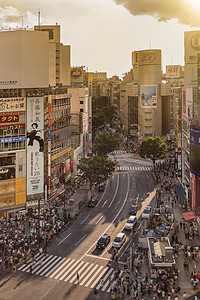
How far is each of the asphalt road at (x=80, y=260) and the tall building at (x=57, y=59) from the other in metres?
44.6

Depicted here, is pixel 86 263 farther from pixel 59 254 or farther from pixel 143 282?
pixel 143 282

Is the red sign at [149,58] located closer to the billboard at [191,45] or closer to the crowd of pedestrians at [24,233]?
the billboard at [191,45]

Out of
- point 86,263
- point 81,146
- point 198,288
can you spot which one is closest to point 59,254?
point 86,263

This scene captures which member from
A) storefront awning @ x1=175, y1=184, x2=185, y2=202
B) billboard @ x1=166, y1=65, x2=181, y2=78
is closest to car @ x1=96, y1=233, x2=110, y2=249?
storefront awning @ x1=175, y1=184, x2=185, y2=202

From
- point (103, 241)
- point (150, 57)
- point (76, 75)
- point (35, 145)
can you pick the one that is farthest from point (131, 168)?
point (103, 241)

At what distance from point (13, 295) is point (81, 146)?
56497 millimetres

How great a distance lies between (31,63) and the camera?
64.9 metres

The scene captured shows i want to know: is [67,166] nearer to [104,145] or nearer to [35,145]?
[35,145]

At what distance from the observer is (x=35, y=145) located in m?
63.9

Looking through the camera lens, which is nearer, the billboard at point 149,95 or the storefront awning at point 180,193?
the storefront awning at point 180,193

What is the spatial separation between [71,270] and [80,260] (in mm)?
2957

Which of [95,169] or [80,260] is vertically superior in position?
[95,169]

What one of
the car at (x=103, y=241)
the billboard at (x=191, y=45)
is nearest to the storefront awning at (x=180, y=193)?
the car at (x=103, y=241)

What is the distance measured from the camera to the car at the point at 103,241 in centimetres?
5112
